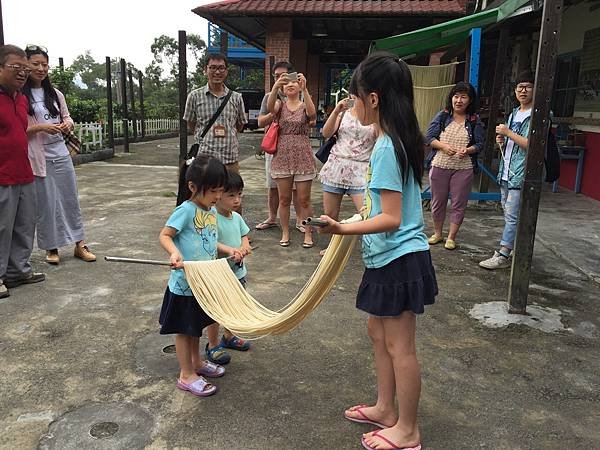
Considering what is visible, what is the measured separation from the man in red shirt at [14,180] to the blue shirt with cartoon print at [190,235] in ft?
5.84

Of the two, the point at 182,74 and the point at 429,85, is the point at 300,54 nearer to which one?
the point at 429,85

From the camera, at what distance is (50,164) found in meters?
4.10

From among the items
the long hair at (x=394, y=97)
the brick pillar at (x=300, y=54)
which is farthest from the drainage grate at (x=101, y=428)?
the brick pillar at (x=300, y=54)

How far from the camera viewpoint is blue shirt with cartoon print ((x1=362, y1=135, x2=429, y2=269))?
1838 millimetres

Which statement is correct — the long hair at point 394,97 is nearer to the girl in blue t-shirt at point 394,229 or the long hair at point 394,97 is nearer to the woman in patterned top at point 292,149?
the girl in blue t-shirt at point 394,229

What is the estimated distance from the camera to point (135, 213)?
6.19m

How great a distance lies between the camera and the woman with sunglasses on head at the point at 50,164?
384cm

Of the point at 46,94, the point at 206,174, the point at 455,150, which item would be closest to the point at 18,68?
the point at 46,94

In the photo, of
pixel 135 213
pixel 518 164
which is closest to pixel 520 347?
pixel 518 164

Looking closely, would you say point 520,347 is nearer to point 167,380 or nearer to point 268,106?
point 167,380

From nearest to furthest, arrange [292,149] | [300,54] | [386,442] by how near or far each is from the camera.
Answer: [386,442], [292,149], [300,54]

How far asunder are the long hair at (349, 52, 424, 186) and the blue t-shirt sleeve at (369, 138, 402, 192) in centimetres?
2

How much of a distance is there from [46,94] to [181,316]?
2.51 meters

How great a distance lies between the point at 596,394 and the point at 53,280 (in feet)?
11.4
